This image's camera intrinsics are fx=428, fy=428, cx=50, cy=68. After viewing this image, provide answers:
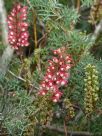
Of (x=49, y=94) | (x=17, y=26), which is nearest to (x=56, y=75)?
(x=49, y=94)

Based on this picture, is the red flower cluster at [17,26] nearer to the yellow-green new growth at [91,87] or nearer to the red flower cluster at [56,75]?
the red flower cluster at [56,75]

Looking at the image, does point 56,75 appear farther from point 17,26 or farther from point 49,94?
point 17,26

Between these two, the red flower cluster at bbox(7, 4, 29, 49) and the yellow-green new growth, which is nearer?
the yellow-green new growth

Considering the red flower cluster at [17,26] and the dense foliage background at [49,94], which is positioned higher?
the red flower cluster at [17,26]

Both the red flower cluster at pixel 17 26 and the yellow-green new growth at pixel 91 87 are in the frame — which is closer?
the yellow-green new growth at pixel 91 87

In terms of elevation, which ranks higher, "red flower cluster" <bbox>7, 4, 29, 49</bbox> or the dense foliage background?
"red flower cluster" <bbox>7, 4, 29, 49</bbox>

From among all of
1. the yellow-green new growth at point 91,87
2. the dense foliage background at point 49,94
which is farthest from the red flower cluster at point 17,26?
the yellow-green new growth at point 91,87

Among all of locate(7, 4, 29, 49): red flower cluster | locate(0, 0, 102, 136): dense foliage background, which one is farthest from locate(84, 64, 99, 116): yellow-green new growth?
locate(7, 4, 29, 49): red flower cluster

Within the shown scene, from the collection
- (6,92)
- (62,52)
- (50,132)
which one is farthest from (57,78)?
(50,132)

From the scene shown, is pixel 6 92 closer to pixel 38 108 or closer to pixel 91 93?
pixel 38 108

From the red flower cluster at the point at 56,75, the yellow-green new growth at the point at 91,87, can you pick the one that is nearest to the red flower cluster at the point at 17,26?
the red flower cluster at the point at 56,75

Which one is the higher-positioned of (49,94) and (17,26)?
(17,26)

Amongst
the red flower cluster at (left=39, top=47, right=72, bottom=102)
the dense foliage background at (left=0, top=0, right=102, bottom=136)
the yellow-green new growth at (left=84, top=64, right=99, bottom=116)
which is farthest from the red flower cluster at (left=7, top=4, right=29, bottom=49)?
the yellow-green new growth at (left=84, top=64, right=99, bottom=116)

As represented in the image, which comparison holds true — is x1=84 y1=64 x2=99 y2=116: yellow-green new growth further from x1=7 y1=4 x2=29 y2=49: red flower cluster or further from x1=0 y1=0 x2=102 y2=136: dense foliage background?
x1=7 y1=4 x2=29 y2=49: red flower cluster
